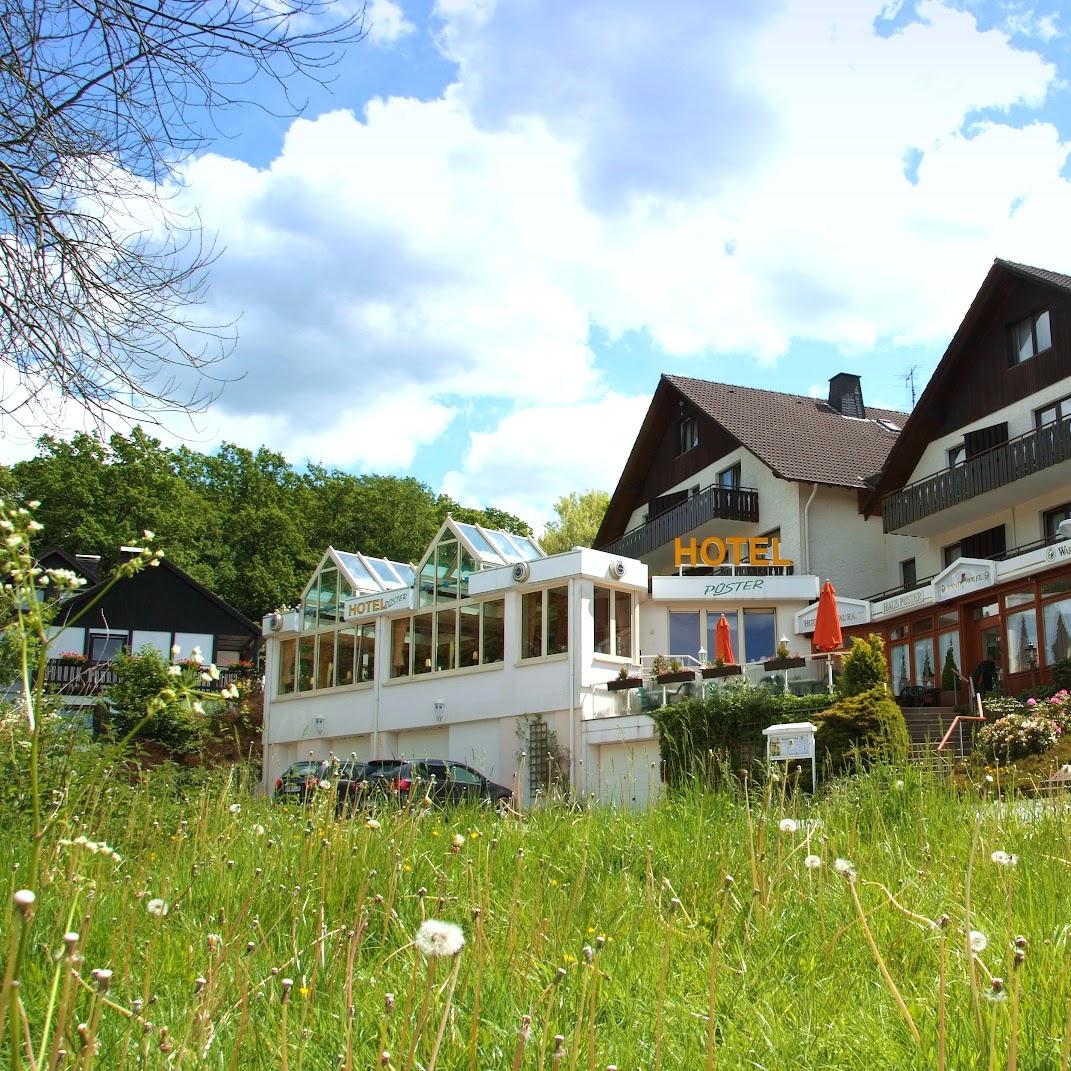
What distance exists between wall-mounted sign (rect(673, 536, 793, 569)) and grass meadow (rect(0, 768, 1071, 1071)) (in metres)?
27.3

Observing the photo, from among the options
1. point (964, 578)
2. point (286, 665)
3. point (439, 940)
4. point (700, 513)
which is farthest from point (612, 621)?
point (439, 940)

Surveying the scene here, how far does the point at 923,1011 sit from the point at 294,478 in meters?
64.8

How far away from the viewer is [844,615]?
32.1 m

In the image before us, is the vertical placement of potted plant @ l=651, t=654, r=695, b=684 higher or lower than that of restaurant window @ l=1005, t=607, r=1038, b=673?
lower

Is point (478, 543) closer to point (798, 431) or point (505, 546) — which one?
point (505, 546)

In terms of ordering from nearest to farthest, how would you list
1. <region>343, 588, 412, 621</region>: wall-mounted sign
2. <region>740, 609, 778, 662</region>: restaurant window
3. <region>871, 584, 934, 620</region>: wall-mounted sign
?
<region>871, 584, 934, 620</region>: wall-mounted sign, <region>740, 609, 778, 662</region>: restaurant window, <region>343, 588, 412, 621</region>: wall-mounted sign

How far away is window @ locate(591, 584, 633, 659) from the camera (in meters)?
29.7

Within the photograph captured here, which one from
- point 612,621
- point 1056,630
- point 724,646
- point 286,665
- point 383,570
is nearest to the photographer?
point 1056,630

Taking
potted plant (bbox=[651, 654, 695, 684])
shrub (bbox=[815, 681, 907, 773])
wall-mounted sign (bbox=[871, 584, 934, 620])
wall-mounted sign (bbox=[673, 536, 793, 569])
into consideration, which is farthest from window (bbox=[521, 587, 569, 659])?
shrub (bbox=[815, 681, 907, 773])

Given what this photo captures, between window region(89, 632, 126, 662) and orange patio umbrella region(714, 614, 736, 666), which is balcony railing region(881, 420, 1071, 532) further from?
window region(89, 632, 126, 662)

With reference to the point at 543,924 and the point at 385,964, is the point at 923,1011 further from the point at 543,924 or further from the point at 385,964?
the point at 385,964

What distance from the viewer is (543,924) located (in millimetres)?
4652

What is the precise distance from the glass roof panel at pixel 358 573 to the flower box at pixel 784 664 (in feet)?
47.2

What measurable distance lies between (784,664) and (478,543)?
9.88 m
